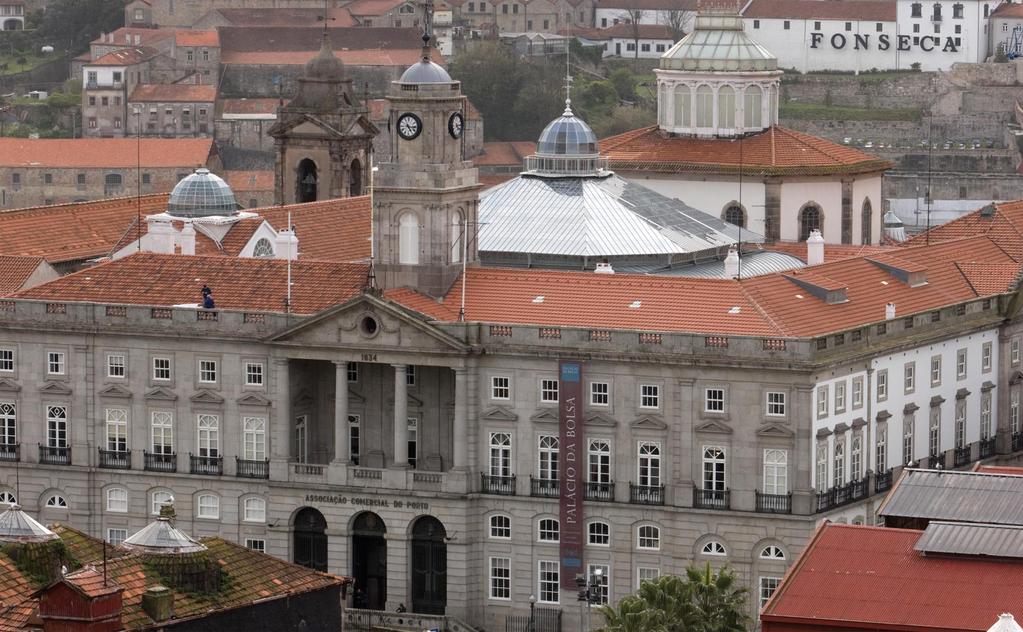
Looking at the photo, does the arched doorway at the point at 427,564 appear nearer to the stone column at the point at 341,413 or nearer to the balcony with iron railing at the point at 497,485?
the balcony with iron railing at the point at 497,485

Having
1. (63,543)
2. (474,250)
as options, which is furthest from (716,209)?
(63,543)

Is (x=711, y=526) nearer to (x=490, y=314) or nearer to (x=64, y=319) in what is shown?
(x=490, y=314)

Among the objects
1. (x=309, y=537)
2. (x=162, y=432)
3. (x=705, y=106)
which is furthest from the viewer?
(x=705, y=106)

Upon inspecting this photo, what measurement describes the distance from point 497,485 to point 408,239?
1113cm

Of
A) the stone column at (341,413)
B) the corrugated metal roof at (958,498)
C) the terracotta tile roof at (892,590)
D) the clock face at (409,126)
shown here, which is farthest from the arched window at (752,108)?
the terracotta tile roof at (892,590)

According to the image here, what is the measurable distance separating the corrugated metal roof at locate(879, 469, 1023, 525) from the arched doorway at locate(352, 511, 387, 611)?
1295 inches

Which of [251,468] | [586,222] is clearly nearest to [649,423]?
[251,468]

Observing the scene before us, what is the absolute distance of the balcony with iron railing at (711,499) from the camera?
15162 cm

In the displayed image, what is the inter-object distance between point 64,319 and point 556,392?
813 inches

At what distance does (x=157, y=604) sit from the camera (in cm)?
11512

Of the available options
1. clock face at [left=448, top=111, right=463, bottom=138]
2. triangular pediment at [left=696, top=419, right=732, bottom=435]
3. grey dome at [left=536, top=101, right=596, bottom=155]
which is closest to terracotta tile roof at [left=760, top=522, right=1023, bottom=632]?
triangular pediment at [left=696, top=419, right=732, bottom=435]

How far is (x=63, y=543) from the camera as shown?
12144cm

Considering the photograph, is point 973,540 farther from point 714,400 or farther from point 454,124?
point 454,124

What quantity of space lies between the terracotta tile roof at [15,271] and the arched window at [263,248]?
10.4 meters
